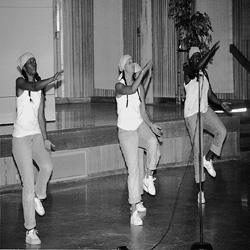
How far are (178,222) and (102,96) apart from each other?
9.04 m

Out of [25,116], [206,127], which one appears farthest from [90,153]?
[25,116]

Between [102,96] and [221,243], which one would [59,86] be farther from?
[221,243]

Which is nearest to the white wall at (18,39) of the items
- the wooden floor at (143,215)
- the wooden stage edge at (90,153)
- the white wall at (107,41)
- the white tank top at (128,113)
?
the wooden floor at (143,215)

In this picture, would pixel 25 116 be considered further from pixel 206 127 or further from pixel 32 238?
pixel 206 127

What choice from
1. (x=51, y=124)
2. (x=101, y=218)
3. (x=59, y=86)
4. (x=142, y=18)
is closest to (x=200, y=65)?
(x=101, y=218)

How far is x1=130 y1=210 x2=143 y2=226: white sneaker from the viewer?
25.7ft

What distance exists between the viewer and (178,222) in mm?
7984

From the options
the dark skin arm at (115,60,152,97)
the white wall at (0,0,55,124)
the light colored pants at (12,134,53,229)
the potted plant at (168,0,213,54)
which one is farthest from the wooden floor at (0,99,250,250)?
the potted plant at (168,0,213,54)

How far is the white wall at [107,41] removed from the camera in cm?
1627

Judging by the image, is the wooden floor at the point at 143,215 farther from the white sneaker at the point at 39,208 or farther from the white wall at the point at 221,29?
the white wall at the point at 221,29

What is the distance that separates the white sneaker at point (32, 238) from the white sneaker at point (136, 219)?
4.01 feet

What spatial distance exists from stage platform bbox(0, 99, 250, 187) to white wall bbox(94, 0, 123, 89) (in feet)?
11.5

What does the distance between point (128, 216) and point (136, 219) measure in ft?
1.59

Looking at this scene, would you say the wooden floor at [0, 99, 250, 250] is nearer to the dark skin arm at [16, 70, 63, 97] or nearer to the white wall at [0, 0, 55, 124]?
the white wall at [0, 0, 55, 124]
